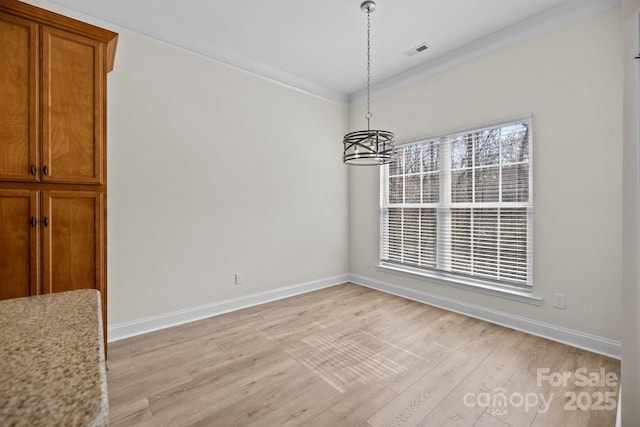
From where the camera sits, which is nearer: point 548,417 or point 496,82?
point 548,417

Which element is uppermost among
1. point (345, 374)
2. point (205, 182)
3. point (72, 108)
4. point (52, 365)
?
point (72, 108)

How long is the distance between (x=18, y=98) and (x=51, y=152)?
0.35 metres

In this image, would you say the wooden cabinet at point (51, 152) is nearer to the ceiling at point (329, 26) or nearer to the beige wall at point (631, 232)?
the ceiling at point (329, 26)

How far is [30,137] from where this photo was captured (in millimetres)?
1889

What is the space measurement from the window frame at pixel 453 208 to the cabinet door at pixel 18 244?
3.62 metres

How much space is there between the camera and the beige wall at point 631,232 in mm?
1351

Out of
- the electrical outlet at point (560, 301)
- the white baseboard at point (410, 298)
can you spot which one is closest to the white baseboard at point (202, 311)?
the white baseboard at point (410, 298)

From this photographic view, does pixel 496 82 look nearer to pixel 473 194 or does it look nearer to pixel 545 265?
pixel 473 194

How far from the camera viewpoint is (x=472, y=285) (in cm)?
328

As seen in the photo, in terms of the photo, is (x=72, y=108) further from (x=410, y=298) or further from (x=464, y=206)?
(x=410, y=298)

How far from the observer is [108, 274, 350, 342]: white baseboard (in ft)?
9.06

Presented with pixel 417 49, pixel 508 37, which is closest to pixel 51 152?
pixel 417 49

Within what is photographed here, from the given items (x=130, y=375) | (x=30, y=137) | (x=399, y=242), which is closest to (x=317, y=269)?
(x=399, y=242)

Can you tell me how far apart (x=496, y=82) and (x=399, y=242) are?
7.10ft
